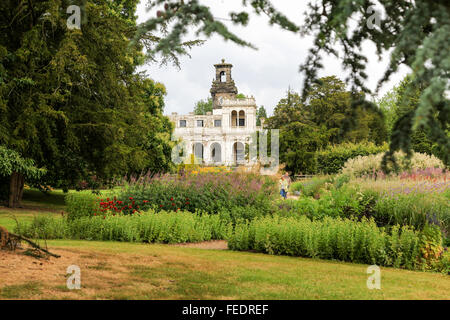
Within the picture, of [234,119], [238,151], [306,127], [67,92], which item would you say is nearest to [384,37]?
[67,92]

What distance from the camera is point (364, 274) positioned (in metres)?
6.14

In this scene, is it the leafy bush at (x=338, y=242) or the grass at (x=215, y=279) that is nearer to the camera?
the grass at (x=215, y=279)

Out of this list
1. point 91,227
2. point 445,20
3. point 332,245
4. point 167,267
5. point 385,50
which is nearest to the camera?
point 445,20

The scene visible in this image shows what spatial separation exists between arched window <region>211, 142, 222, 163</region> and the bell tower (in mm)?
9551

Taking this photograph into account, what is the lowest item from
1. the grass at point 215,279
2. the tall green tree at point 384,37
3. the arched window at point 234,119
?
the grass at point 215,279

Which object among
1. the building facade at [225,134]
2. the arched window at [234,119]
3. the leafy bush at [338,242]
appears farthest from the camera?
the arched window at [234,119]

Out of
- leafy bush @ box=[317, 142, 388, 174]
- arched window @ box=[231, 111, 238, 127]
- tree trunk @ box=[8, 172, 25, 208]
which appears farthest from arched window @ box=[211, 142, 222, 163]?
tree trunk @ box=[8, 172, 25, 208]

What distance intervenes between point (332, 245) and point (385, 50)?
15.5ft

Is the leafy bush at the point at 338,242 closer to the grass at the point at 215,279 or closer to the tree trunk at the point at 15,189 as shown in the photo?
the grass at the point at 215,279

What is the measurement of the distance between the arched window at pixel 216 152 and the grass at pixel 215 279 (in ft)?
179

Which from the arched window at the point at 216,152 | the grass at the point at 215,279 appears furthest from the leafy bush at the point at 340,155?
the arched window at the point at 216,152

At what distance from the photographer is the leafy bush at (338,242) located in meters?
7.21

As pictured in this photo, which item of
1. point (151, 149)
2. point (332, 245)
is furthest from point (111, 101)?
point (332, 245)

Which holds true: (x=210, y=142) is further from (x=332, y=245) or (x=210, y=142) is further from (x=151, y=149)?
(x=332, y=245)
